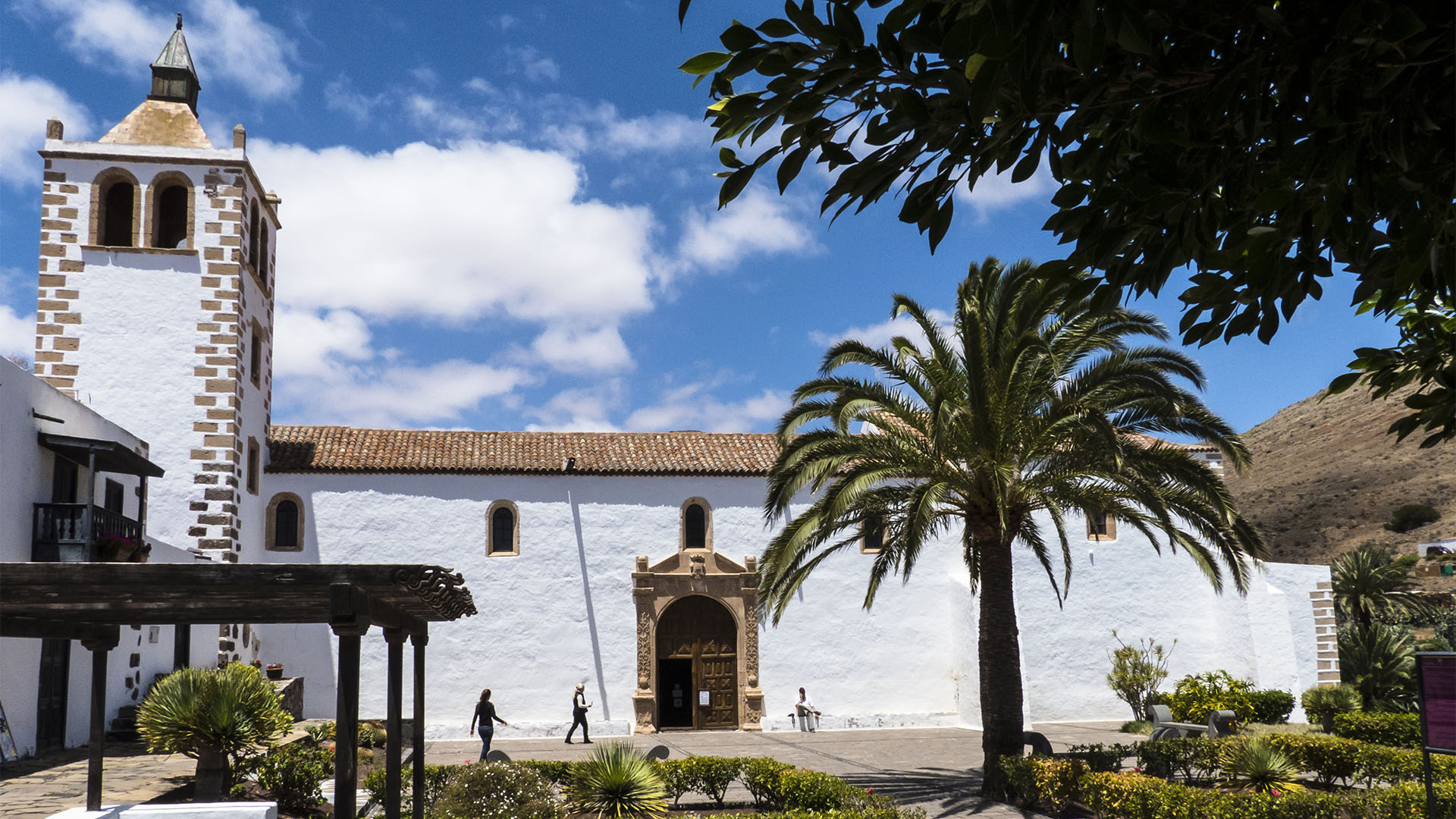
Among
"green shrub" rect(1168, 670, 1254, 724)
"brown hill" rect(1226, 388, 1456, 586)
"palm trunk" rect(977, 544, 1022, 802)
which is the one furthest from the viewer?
"brown hill" rect(1226, 388, 1456, 586)

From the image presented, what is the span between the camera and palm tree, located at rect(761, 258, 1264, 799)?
1370cm

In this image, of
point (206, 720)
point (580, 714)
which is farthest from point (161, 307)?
point (206, 720)

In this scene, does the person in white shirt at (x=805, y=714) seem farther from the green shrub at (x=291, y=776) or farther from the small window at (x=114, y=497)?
the small window at (x=114, y=497)

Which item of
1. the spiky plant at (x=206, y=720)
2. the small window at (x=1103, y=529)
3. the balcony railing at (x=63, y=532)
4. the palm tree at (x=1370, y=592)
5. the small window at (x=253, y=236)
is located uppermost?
the small window at (x=253, y=236)

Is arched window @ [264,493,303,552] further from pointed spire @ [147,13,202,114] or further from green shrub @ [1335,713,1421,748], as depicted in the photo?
green shrub @ [1335,713,1421,748]

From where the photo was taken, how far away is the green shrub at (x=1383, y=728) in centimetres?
1738

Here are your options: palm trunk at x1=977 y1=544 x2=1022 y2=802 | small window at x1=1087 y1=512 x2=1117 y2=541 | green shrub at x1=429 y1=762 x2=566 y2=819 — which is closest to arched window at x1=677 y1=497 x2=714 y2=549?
small window at x1=1087 y1=512 x2=1117 y2=541

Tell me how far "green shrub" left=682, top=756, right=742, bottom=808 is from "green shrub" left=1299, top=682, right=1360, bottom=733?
42.1 feet

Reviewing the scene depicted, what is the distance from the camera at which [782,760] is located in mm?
19203

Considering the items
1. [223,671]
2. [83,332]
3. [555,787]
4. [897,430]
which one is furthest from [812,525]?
[83,332]

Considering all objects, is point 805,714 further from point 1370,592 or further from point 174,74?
point 174,74

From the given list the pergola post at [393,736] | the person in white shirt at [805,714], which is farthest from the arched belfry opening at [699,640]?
the pergola post at [393,736]

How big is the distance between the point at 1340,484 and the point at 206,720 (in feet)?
203

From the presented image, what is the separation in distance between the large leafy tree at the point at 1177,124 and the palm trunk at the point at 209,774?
10.7 metres
